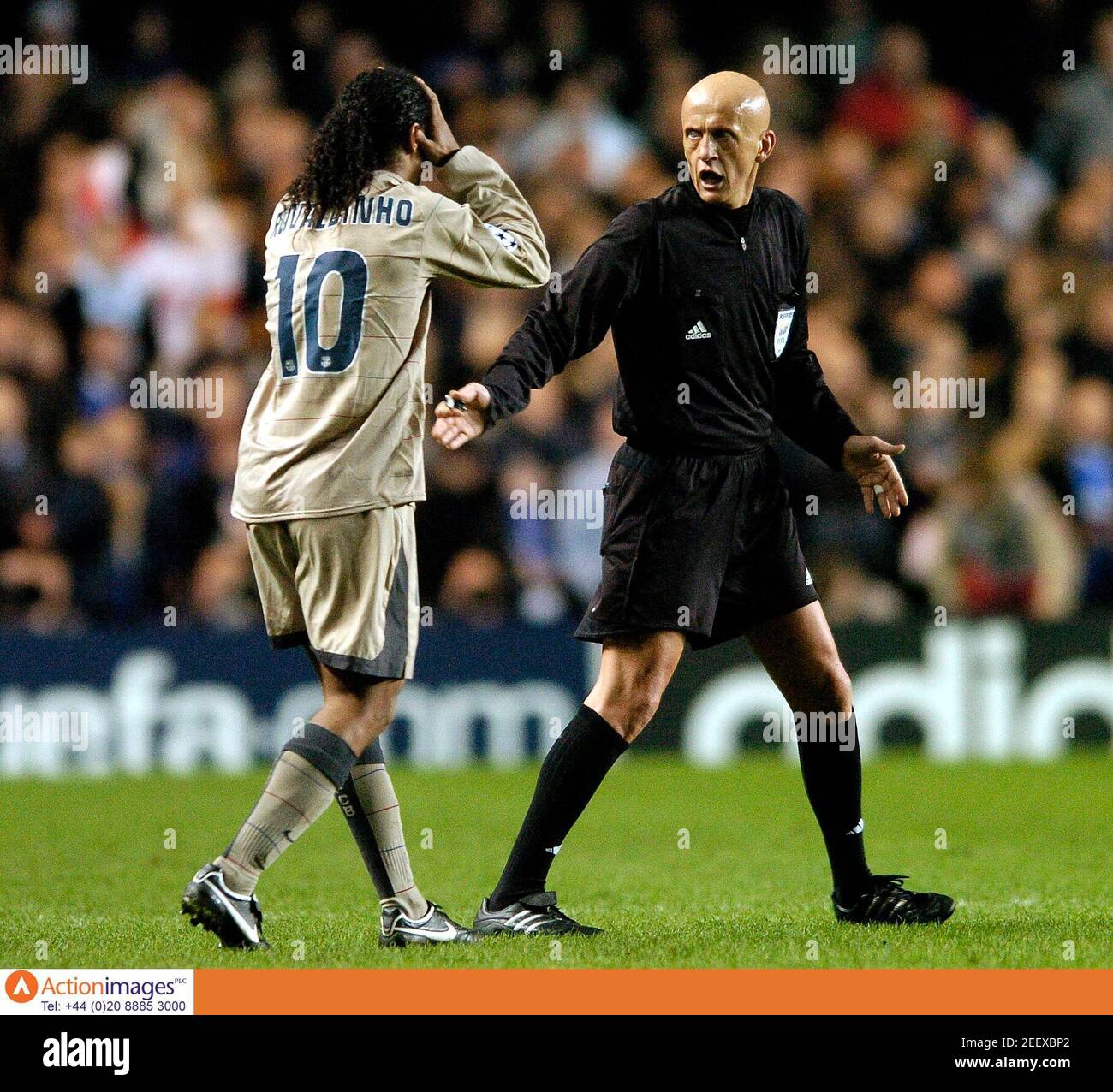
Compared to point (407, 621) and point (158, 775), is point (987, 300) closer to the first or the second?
Answer: point (158, 775)

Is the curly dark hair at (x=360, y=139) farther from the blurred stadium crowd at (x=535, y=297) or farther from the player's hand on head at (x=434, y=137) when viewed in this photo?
the blurred stadium crowd at (x=535, y=297)

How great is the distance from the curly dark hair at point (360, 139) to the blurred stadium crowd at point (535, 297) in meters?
5.57

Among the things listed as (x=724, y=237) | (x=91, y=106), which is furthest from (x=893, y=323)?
A: (x=724, y=237)

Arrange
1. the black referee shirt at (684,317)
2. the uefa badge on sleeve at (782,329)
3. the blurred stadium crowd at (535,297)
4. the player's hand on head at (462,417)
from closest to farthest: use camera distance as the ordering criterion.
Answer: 1. the player's hand on head at (462,417)
2. the black referee shirt at (684,317)
3. the uefa badge on sleeve at (782,329)
4. the blurred stadium crowd at (535,297)

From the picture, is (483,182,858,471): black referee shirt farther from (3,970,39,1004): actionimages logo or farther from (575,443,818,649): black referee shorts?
(3,970,39,1004): actionimages logo

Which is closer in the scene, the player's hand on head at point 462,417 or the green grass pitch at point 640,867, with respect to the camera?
the player's hand on head at point 462,417

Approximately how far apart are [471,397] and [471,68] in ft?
30.2

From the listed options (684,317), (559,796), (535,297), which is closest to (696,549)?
(684,317)

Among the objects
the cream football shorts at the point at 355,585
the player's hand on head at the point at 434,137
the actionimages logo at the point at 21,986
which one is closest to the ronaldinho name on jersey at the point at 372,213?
the player's hand on head at the point at 434,137

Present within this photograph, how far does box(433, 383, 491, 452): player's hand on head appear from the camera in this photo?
446 cm

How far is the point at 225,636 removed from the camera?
33.1 ft

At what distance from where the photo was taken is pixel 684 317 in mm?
5141

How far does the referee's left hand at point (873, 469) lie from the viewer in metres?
5.40

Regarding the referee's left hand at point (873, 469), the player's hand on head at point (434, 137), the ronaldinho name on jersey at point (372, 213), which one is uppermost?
the player's hand on head at point (434, 137)
